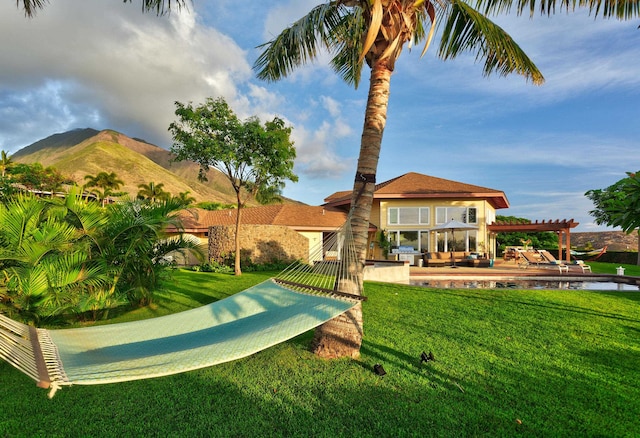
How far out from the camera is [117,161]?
392 ft

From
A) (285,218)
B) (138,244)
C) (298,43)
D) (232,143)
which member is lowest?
(138,244)

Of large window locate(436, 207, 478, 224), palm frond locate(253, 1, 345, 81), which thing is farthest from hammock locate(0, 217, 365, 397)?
large window locate(436, 207, 478, 224)

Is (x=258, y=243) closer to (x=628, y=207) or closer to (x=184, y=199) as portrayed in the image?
(x=184, y=199)

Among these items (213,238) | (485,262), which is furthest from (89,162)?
(485,262)

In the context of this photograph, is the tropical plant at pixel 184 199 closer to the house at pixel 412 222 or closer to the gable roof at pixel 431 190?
the house at pixel 412 222

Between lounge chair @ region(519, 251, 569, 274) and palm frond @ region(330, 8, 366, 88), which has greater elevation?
palm frond @ region(330, 8, 366, 88)

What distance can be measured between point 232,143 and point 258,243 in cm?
447

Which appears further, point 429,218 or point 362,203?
point 429,218

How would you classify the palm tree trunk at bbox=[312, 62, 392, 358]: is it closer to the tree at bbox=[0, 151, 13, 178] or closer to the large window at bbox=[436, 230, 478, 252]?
the large window at bbox=[436, 230, 478, 252]

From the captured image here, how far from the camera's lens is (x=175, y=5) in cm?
450

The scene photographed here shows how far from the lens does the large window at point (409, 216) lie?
17.1 meters

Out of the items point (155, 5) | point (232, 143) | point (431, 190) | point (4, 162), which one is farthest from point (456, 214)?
point (4, 162)

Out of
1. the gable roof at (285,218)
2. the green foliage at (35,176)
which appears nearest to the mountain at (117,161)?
the green foliage at (35,176)

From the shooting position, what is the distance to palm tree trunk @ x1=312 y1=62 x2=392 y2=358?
3840mm
